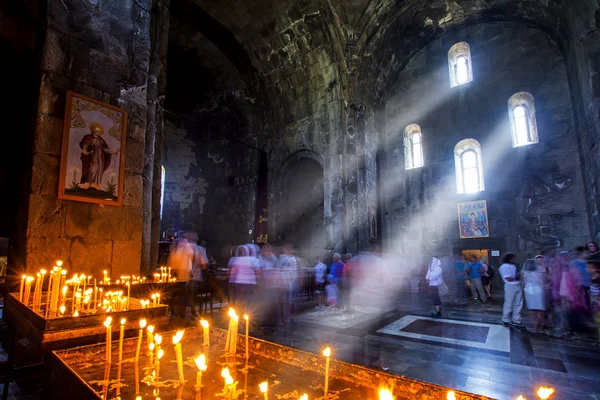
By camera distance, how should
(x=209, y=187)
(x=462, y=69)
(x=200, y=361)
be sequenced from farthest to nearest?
(x=209, y=187), (x=462, y=69), (x=200, y=361)

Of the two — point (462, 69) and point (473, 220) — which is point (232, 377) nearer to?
point (473, 220)

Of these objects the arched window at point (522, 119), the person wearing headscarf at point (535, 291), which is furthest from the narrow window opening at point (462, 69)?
the person wearing headscarf at point (535, 291)

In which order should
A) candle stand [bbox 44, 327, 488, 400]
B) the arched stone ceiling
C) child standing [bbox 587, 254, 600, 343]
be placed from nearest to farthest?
candle stand [bbox 44, 327, 488, 400] < child standing [bbox 587, 254, 600, 343] < the arched stone ceiling

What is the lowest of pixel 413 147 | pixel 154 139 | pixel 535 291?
pixel 535 291

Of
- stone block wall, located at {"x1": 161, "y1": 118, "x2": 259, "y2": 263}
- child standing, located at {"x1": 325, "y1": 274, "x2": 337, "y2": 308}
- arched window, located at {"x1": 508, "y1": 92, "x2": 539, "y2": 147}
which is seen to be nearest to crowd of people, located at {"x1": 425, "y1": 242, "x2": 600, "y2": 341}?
child standing, located at {"x1": 325, "y1": 274, "x2": 337, "y2": 308}

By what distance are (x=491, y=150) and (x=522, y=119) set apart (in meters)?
1.65

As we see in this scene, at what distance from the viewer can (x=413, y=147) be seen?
15594mm

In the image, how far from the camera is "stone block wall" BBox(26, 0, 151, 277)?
4672 mm

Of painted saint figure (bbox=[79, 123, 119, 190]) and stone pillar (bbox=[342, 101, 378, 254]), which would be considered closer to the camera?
painted saint figure (bbox=[79, 123, 119, 190])

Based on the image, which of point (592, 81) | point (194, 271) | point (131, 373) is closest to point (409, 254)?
point (592, 81)

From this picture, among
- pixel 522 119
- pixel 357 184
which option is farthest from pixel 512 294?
pixel 522 119

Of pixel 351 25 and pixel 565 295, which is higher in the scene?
pixel 351 25

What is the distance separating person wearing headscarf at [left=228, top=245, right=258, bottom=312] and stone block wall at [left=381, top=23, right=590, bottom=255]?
33.4ft

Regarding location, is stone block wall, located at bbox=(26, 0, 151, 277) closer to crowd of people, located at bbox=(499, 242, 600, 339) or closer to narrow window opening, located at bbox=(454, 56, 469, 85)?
crowd of people, located at bbox=(499, 242, 600, 339)
